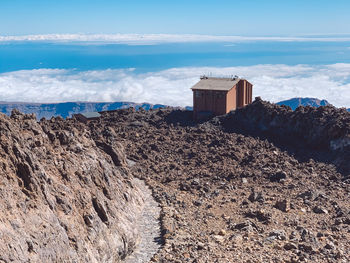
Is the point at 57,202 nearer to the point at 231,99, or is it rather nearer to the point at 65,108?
the point at 231,99

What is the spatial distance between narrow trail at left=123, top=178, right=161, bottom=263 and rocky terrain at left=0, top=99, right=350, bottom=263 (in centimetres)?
32

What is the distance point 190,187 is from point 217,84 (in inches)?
671

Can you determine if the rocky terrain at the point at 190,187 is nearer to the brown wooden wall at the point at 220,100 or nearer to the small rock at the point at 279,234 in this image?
the small rock at the point at 279,234

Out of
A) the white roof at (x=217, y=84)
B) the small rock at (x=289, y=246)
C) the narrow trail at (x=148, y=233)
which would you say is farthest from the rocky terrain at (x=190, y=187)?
the white roof at (x=217, y=84)

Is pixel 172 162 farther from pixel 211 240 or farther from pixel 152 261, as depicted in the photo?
pixel 152 261

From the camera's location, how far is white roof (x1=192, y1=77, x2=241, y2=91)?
1568 inches

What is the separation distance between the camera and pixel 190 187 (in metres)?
25.8

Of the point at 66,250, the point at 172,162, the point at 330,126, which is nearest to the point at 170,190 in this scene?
the point at 172,162

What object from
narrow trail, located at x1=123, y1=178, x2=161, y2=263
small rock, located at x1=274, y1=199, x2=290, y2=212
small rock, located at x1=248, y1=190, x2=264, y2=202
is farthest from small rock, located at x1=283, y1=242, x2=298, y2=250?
small rock, located at x1=248, y1=190, x2=264, y2=202

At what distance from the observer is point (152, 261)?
16.1m

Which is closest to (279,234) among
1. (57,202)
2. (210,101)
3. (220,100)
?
(57,202)

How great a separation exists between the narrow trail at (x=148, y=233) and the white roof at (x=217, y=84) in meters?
18.1

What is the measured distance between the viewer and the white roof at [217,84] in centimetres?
3982

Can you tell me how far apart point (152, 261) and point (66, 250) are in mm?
3940
